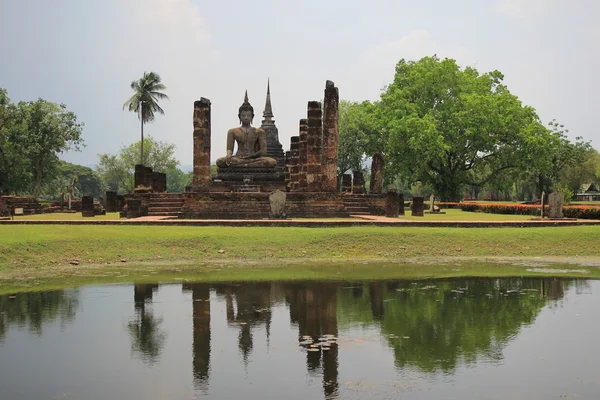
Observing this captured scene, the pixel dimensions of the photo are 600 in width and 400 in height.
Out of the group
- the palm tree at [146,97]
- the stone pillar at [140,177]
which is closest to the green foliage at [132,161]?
the palm tree at [146,97]

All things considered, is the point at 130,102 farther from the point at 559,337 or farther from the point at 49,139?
the point at 559,337

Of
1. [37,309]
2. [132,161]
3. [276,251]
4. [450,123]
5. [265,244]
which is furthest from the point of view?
[132,161]

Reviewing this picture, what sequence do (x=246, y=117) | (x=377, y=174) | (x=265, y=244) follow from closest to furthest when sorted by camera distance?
(x=265, y=244) → (x=246, y=117) → (x=377, y=174)

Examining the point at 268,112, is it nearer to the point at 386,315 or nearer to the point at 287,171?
the point at 287,171

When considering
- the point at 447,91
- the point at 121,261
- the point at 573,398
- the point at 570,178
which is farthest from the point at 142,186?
the point at 570,178

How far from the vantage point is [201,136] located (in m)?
30.8

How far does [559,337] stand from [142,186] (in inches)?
1100

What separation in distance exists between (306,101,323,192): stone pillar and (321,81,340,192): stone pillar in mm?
218

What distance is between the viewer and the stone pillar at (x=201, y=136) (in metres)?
30.8

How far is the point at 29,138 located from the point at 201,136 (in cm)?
2565

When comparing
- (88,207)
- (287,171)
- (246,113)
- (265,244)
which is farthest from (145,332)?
(287,171)

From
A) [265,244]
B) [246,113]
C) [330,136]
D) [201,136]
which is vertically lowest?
[265,244]

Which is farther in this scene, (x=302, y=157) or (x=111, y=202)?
(x=111, y=202)

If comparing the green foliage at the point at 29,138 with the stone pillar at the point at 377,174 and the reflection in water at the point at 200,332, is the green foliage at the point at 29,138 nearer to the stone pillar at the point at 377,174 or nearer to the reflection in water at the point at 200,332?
the stone pillar at the point at 377,174
